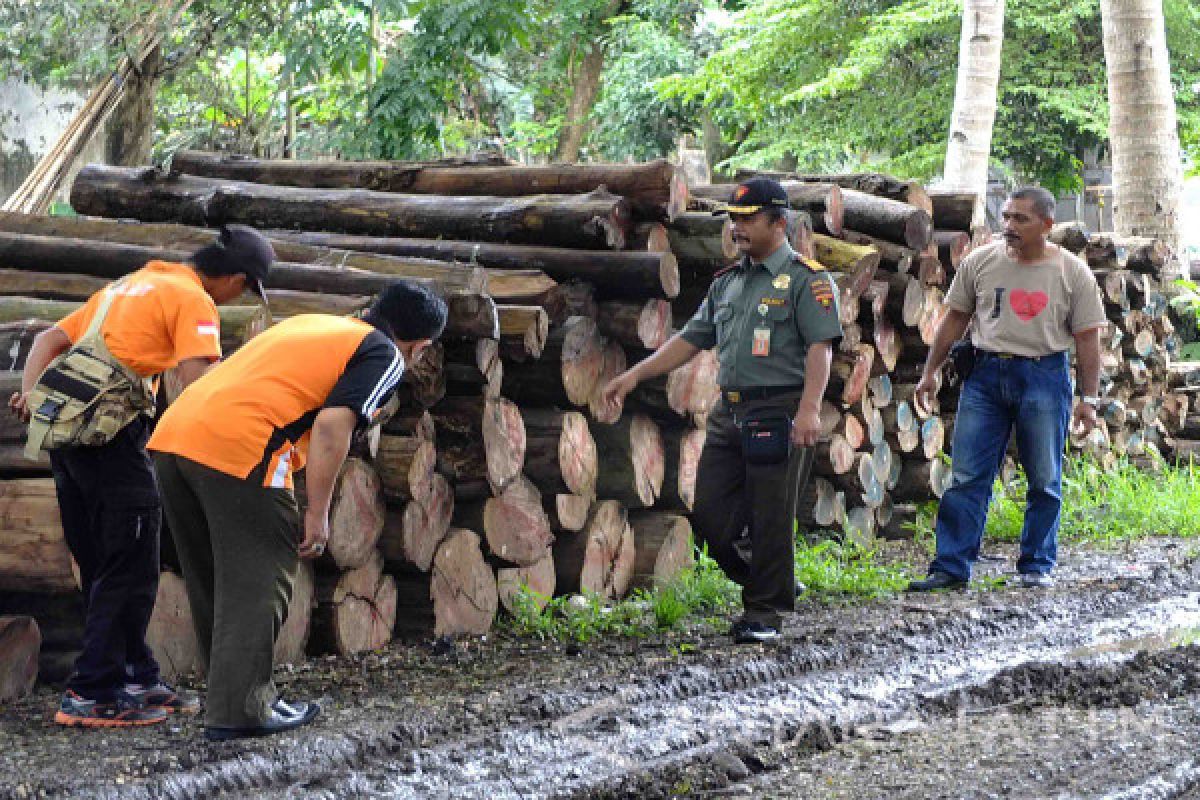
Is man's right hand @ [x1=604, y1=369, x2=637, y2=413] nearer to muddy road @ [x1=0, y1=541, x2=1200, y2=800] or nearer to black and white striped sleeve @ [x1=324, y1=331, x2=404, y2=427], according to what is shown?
muddy road @ [x1=0, y1=541, x2=1200, y2=800]

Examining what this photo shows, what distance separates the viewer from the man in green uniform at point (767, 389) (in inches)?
242

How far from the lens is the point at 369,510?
601 cm

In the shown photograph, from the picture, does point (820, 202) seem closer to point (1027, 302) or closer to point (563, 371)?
point (1027, 302)

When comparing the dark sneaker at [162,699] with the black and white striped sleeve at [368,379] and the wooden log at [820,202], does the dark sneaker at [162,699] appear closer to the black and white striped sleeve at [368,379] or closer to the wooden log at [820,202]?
the black and white striped sleeve at [368,379]

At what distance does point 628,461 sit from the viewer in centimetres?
734

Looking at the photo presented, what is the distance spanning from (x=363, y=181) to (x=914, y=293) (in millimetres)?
3561

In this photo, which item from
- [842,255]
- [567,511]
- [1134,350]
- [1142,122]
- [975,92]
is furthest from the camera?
[975,92]

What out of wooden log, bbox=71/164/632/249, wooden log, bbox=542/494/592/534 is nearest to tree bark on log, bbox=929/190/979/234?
wooden log, bbox=71/164/632/249

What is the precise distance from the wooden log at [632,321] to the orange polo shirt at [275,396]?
9.26ft

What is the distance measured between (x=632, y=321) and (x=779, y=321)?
1.20 meters

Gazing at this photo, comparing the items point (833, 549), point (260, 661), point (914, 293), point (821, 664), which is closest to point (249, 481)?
point (260, 661)

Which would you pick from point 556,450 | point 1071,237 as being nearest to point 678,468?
point 556,450

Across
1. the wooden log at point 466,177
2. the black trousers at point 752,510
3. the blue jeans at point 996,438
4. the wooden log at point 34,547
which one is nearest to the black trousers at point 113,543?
the wooden log at point 34,547

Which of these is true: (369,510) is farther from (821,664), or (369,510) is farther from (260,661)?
(821,664)
